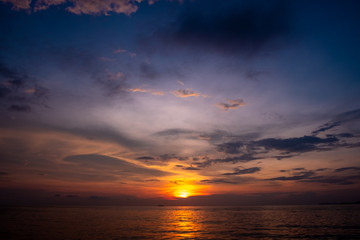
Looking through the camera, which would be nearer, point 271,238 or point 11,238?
point 11,238

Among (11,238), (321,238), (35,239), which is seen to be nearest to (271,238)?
(321,238)

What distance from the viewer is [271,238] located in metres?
39.8

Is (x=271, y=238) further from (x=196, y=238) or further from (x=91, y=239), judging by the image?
(x=91, y=239)

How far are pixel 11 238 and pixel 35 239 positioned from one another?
4.09 m

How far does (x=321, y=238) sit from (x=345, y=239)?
11.6ft

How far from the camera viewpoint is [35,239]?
36.8m

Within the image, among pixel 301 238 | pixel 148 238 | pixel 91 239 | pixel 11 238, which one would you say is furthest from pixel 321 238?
pixel 11 238

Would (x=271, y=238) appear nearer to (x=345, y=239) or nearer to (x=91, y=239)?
(x=345, y=239)

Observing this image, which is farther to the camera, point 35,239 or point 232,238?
point 232,238

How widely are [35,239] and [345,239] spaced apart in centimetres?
5150

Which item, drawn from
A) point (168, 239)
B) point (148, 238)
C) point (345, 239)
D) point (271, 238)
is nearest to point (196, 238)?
point (168, 239)

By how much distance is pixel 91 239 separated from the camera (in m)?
37.6

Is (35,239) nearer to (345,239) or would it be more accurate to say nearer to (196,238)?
(196,238)

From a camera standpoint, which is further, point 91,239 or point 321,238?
point 321,238
